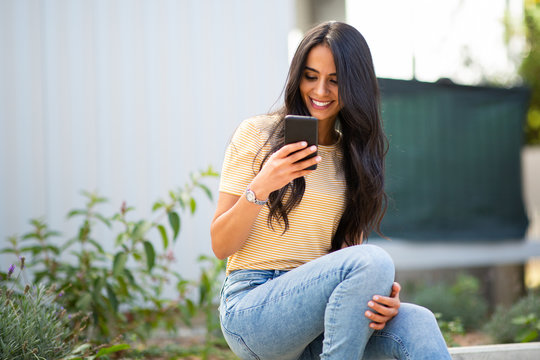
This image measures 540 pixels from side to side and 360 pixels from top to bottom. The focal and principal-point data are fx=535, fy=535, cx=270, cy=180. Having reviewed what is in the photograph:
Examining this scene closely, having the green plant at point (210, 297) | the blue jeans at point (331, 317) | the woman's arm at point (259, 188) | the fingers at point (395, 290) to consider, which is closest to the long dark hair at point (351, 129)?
the woman's arm at point (259, 188)

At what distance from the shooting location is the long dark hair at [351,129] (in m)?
1.87

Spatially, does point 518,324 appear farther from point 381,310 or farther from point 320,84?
point 320,84

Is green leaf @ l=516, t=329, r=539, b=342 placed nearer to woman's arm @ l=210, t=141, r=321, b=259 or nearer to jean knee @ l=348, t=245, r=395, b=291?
jean knee @ l=348, t=245, r=395, b=291

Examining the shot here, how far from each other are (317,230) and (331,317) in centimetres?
42

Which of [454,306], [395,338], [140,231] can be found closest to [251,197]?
[395,338]

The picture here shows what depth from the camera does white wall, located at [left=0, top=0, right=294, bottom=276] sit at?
138 inches

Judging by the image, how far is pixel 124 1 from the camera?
3.68 m

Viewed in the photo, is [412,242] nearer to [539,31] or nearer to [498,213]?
[498,213]

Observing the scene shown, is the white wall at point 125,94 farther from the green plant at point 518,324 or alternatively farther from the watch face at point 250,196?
the watch face at point 250,196

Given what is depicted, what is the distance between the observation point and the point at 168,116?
3.78 m

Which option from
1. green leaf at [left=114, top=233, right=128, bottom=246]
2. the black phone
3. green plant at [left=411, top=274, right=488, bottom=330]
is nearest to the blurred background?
green plant at [left=411, top=274, right=488, bottom=330]

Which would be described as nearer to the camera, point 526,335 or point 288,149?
point 288,149

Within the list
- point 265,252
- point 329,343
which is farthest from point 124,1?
point 329,343

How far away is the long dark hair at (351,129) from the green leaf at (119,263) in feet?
3.26
